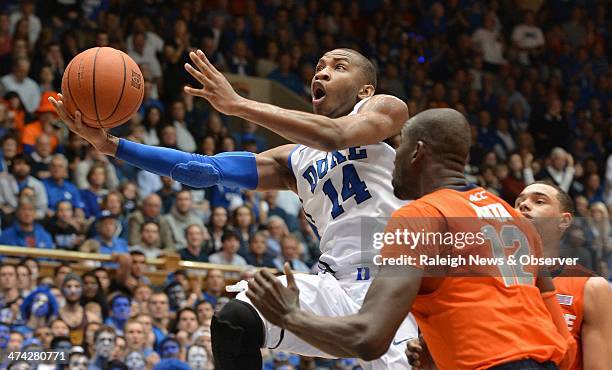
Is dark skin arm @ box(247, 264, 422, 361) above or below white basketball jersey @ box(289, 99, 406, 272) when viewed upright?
below

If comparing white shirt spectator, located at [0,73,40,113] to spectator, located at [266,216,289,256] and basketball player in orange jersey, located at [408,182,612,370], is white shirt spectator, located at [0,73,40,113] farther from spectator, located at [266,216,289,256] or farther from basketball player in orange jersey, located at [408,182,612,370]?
basketball player in orange jersey, located at [408,182,612,370]

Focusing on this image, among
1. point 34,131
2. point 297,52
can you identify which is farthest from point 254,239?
point 297,52

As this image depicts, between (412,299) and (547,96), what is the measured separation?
11513 mm


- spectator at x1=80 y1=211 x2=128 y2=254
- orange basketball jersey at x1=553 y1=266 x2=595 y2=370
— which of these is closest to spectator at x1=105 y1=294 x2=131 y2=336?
spectator at x1=80 y1=211 x2=128 y2=254

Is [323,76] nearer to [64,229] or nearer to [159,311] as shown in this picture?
[159,311]

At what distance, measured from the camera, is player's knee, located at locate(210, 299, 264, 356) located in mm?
3783

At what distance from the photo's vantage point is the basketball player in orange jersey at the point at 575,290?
3.99 meters

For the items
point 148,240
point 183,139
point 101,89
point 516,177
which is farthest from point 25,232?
point 516,177

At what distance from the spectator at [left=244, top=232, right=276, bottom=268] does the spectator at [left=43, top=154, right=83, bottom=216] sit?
1.65 m

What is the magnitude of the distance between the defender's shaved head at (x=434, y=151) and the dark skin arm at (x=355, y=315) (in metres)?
0.41

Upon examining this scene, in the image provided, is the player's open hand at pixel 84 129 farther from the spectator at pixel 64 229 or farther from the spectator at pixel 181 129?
the spectator at pixel 181 129

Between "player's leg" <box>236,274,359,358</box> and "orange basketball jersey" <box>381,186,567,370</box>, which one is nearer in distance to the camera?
"orange basketball jersey" <box>381,186,567,370</box>

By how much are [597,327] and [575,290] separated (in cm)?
18

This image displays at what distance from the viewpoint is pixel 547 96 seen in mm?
13875
